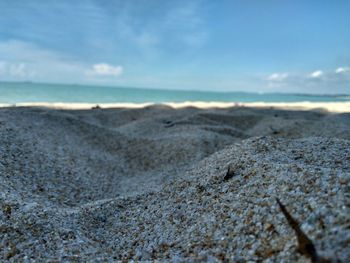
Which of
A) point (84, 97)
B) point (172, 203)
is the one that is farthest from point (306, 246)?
point (84, 97)

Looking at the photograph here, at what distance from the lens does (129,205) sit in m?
4.02

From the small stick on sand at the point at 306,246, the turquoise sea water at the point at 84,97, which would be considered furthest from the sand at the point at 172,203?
the turquoise sea water at the point at 84,97

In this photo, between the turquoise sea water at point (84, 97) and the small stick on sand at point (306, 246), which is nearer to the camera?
the small stick on sand at point (306, 246)

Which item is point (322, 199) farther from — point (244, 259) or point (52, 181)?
point (52, 181)

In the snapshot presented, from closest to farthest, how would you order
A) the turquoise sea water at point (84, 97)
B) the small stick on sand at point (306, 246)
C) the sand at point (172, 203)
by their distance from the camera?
the small stick on sand at point (306, 246) < the sand at point (172, 203) < the turquoise sea water at point (84, 97)

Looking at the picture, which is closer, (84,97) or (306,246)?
(306,246)

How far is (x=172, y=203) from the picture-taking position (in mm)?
3609

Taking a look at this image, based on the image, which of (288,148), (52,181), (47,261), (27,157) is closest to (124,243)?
(47,261)

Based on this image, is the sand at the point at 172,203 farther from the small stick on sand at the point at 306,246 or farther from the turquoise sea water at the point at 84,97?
the turquoise sea water at the point at 84,97

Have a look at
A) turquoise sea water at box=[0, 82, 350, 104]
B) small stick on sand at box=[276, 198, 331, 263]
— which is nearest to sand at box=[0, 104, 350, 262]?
small stick on sand at box=[276, 198, 331, 263]

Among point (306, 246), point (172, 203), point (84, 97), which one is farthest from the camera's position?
point (84, 97)

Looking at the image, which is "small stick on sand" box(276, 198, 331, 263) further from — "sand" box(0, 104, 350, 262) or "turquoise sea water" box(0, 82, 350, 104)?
"turquoise sea water" box(0, 82, 350, 104)

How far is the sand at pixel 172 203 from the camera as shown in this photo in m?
2.22

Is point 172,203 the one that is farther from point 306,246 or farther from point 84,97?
point 84,97
